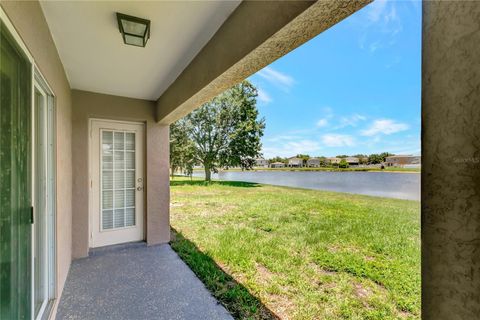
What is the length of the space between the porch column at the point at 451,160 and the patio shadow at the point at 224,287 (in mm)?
1834

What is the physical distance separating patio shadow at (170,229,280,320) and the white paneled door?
95cm

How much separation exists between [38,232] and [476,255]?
8.18 ft

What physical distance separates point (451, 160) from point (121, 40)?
8.18 feet

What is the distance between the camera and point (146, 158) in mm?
3951

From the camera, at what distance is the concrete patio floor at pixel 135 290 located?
2215mm

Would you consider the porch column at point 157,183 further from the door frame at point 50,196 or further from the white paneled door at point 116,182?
the door frame at point 50,196

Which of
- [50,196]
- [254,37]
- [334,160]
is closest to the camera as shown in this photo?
[254,37]

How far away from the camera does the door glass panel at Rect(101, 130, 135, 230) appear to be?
377 cm

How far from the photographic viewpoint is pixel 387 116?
14.8 m

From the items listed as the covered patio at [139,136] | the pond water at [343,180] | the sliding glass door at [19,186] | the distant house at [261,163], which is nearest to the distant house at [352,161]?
the pond water at [343,180]

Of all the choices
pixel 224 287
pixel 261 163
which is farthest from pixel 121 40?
pixel 261 163

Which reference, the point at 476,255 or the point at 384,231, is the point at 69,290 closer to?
the point at 476,255

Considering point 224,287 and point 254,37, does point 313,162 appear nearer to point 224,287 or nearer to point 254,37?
point 224,287

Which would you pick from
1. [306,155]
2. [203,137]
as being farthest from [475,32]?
[306,155]
